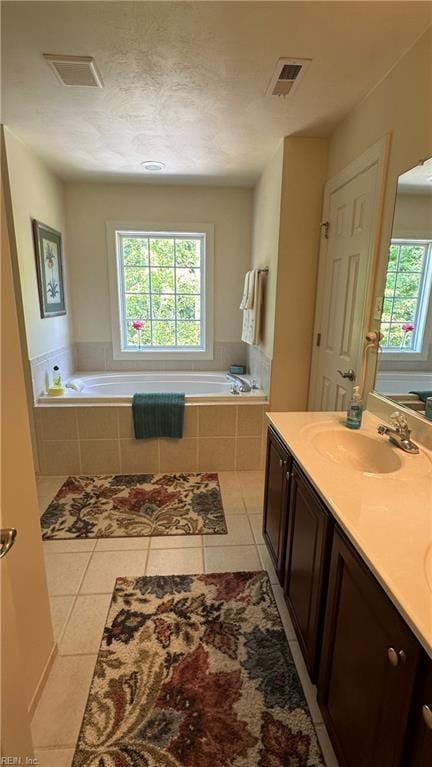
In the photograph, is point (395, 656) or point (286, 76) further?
point (286, 76)

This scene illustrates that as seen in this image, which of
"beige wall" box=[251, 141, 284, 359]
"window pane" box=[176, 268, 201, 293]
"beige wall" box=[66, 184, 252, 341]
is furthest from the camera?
"window pane" box=[176, 268, 201, 293]

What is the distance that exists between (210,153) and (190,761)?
3309 millimetres

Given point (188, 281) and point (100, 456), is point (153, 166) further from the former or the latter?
point (100, 456)

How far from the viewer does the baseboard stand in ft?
4.03

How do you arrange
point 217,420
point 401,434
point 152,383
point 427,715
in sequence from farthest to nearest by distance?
point 152,383, point 217,420, point 401,434, point 427,715

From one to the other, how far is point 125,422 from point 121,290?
1629 mm

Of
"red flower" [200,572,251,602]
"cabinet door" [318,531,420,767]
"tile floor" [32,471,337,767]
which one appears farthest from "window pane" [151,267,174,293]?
"cabinet door" [318,531,420,767]

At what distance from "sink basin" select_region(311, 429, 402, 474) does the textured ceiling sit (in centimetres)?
167

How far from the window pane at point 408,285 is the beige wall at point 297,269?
1038 mm

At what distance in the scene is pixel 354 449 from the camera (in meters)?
1.60

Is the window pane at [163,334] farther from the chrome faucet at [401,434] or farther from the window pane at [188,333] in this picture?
the chrome faucet at [401,434]

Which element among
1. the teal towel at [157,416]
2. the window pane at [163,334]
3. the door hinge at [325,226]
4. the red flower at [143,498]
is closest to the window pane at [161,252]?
the window pane at [163,334]

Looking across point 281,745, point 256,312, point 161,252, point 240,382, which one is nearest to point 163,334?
point 161,252

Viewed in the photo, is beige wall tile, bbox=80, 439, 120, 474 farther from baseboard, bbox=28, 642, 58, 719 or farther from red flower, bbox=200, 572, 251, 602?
baseboard, bbox=28, 642, 58, 719
